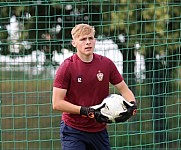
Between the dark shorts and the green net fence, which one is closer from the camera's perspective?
the dark shorts

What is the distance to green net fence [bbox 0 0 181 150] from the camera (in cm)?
667

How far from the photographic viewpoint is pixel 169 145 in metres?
6.98

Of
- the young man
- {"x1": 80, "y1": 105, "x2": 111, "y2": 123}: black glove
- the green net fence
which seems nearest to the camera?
{"x1": 80, "y1": 105, "x2": 111, "y2": 123}: black glove

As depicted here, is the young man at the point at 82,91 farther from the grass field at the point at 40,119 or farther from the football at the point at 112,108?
the grass field at the point at 40,119

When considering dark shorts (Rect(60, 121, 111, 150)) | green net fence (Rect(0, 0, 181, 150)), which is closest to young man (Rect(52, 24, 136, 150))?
dark shorts (Rect(60, 121, 111, 150))

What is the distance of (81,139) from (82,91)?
391mm

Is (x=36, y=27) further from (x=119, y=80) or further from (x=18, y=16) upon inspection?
(x=119, y=80)

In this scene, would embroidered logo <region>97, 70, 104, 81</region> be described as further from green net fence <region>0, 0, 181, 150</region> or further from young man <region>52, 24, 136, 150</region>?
green net fence <region>0, 0, 181, 150</region>

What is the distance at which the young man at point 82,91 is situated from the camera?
4.20m

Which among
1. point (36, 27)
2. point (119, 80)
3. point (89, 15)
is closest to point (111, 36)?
point (89, 15)

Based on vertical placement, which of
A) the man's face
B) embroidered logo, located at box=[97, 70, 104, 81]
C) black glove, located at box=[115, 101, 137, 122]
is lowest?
black glove, located at box=[115, 101, 137, 122]

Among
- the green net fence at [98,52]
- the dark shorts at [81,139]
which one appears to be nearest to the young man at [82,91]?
the dark shorts at [81,139]

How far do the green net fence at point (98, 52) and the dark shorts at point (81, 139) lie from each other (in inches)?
91.5

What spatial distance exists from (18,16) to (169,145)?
2606 mm
